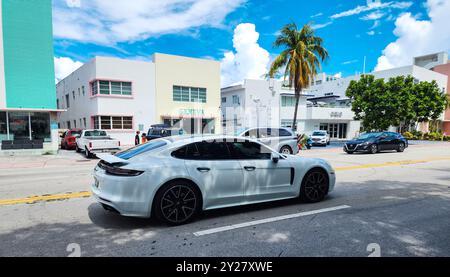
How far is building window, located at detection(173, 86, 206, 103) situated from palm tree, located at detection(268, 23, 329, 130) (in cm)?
751

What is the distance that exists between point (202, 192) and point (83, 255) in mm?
1864

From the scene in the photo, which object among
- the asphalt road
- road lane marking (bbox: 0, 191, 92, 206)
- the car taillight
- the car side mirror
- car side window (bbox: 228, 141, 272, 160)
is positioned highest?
car side window (bbox: 228, 141, 272, 160)

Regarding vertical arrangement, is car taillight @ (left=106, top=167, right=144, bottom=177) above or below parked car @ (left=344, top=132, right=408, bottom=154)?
above

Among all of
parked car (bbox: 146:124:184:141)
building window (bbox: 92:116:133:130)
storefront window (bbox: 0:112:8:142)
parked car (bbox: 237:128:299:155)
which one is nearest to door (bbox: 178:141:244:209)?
parked car (bbox: 237:128:299:155)

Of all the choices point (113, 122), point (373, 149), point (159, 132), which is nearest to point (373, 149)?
point (373, 149)

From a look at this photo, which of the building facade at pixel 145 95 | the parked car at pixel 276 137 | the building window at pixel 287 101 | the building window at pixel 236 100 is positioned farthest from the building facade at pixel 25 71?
the building window at pixel 287 101

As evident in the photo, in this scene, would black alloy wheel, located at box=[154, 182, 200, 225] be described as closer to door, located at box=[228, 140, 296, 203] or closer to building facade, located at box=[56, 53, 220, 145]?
door, located at box=[228, 140, 296, 203]

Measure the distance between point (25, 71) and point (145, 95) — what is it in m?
8.72

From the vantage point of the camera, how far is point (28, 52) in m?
17.9

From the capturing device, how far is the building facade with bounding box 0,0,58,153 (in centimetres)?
1736

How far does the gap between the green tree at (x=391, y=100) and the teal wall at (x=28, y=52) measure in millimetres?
29680

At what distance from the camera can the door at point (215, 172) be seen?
4.48 meters

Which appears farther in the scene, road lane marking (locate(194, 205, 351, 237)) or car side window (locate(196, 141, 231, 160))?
car side window (locate(196, 141, 231, 160))
